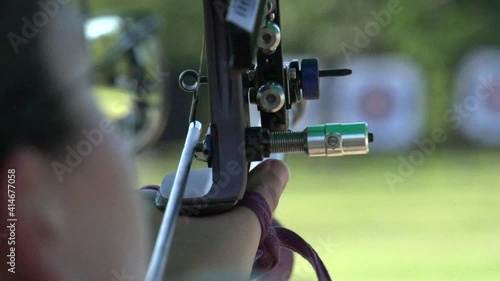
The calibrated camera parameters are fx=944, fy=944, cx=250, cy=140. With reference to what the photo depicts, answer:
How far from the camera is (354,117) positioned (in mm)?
6590

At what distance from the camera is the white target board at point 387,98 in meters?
6.55

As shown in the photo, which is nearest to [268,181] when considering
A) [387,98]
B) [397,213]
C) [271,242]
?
[271,242]

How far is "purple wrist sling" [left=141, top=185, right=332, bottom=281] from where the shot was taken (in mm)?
837

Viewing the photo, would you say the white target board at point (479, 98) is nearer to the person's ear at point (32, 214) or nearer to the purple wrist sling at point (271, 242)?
the purple wrist sling at point (271, 242)

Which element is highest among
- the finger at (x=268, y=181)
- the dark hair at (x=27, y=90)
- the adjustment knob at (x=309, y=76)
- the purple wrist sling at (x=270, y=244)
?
the dark hair at (x=27, y=90)

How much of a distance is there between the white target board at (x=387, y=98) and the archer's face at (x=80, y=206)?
5.93 metres

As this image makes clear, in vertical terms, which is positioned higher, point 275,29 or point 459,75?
point 275,29

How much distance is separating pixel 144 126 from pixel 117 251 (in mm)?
1140

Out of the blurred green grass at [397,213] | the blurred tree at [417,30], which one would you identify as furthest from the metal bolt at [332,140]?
the blurred tree at [417,30]

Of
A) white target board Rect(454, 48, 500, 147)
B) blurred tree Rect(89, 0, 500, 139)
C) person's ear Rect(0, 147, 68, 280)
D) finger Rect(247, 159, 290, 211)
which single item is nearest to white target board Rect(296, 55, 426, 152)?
blurred tree Rect(89, 0, 500, 139)

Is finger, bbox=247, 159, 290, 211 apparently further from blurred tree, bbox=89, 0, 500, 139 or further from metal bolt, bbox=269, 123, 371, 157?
blurred tree, bbox=89, 0, 500, 139

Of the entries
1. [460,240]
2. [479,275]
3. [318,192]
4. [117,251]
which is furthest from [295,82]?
[318,192]

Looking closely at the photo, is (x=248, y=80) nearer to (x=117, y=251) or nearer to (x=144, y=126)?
(x=117, y=251)

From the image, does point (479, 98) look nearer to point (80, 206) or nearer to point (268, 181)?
point (268, 181)
